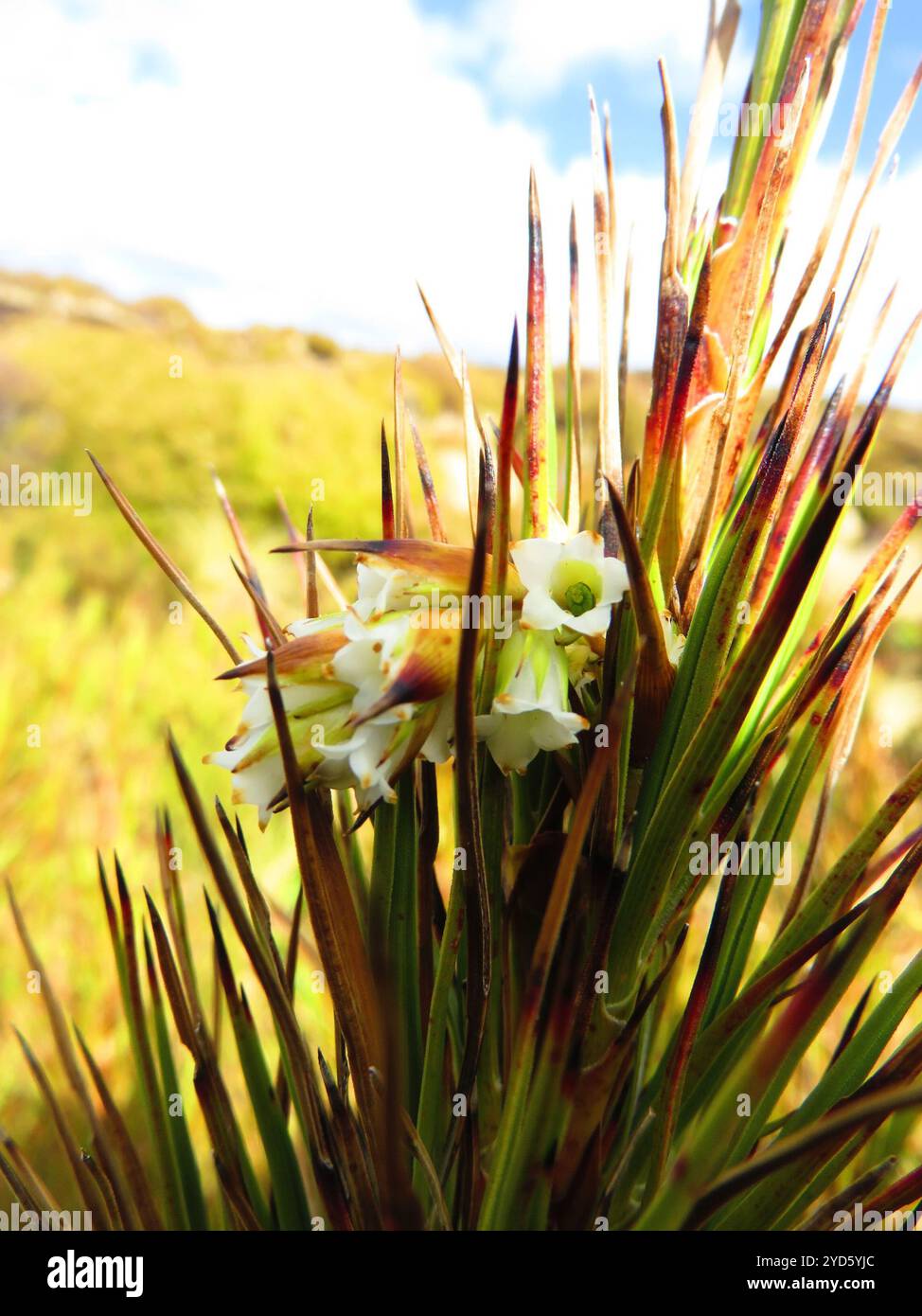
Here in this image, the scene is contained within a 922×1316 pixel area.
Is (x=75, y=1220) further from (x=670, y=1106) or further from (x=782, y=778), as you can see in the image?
(x=782, y=778)

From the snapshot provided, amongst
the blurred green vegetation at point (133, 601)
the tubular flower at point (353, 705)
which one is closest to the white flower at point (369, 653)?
the tubular flower at point (353, 705)

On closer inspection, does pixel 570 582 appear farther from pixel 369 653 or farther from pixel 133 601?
pixel 133 601

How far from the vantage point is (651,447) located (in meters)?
0.40

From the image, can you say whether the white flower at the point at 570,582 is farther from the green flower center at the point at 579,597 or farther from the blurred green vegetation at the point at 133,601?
the blurred green vegetation at the point at 133,601

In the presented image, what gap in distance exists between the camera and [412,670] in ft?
1.06

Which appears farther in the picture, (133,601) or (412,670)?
(133,601)

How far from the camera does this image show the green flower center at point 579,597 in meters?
0.37

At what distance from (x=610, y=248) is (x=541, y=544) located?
20 centimetres

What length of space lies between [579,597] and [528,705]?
0.22 feet

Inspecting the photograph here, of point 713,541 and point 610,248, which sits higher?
point 610,248

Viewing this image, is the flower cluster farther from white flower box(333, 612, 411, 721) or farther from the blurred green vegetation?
the blurred green vegetation

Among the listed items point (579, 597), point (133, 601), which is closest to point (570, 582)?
point (579, 597)
